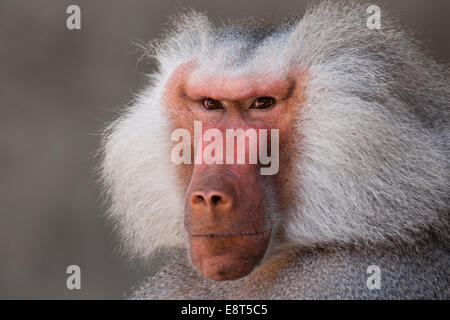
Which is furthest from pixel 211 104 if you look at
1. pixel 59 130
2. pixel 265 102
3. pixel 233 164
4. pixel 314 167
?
pixel 59 130

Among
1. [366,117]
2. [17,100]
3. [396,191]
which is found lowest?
[396,191]

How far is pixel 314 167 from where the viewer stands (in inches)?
103

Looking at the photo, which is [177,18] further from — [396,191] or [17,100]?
[17,100]

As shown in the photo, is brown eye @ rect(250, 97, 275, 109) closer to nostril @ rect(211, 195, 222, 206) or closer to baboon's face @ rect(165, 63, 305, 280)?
baboon's face @ rect(165, 63, 305, 280)

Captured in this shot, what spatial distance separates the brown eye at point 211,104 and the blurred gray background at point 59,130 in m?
2.53

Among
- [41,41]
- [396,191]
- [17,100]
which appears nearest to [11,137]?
[17,100]

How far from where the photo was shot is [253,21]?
326 cm

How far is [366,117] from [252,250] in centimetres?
61

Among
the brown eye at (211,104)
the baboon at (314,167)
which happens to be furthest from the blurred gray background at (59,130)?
the brown eye at (211,104)

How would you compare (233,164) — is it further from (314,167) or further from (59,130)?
(59,130)

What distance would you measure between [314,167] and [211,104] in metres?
0.47

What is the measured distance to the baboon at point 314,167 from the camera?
2.50 m

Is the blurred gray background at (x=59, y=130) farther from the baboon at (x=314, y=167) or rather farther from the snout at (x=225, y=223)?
the snout at (x=225, y=223)

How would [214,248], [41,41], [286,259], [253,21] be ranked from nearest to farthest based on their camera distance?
[214,248] < [286,259] < [253,21] < [41,41]
